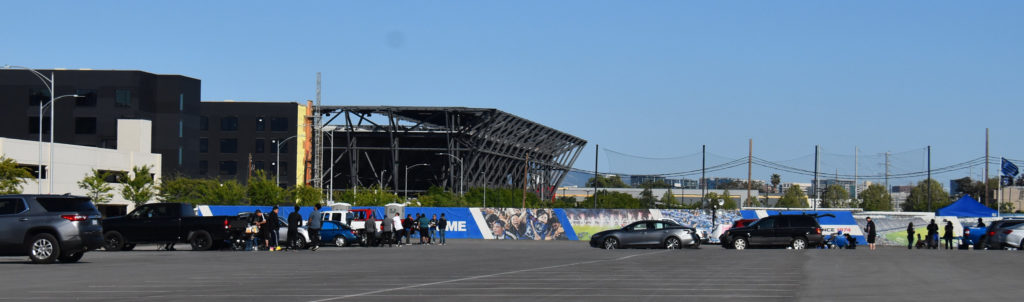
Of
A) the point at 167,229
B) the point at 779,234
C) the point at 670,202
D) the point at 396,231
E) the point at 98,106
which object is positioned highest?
the point at 98,106

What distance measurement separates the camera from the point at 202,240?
1396 inches

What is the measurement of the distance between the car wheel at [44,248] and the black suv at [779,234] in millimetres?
25615

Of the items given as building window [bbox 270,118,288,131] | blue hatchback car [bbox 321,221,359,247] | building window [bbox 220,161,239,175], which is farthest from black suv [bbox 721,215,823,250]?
building window [bbox 220,161,239,175]

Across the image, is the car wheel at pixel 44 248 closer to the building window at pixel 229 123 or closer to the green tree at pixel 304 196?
the green tree at pixel 304 196

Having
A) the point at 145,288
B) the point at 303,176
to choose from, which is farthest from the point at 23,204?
the point at 303,176

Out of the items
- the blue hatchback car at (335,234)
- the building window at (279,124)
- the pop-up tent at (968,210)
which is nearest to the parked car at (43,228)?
the blue hatchback car at (335,234)

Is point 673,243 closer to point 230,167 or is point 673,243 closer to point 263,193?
point 263,193

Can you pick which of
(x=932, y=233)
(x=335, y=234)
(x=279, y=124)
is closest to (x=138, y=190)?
(x=335, y=234)

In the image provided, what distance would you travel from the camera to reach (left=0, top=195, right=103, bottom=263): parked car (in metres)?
23.7

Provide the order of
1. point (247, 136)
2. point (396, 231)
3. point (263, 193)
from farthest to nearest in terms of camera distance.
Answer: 1. point (247, 136)
2. point (263, 193)
3. point (396, 231)

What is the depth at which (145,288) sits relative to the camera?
1669 centimetres

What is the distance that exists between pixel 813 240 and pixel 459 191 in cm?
7309

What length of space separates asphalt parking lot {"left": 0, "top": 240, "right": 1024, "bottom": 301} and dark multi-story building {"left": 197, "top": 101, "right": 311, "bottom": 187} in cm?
9767

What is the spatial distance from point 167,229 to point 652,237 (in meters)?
17.1
